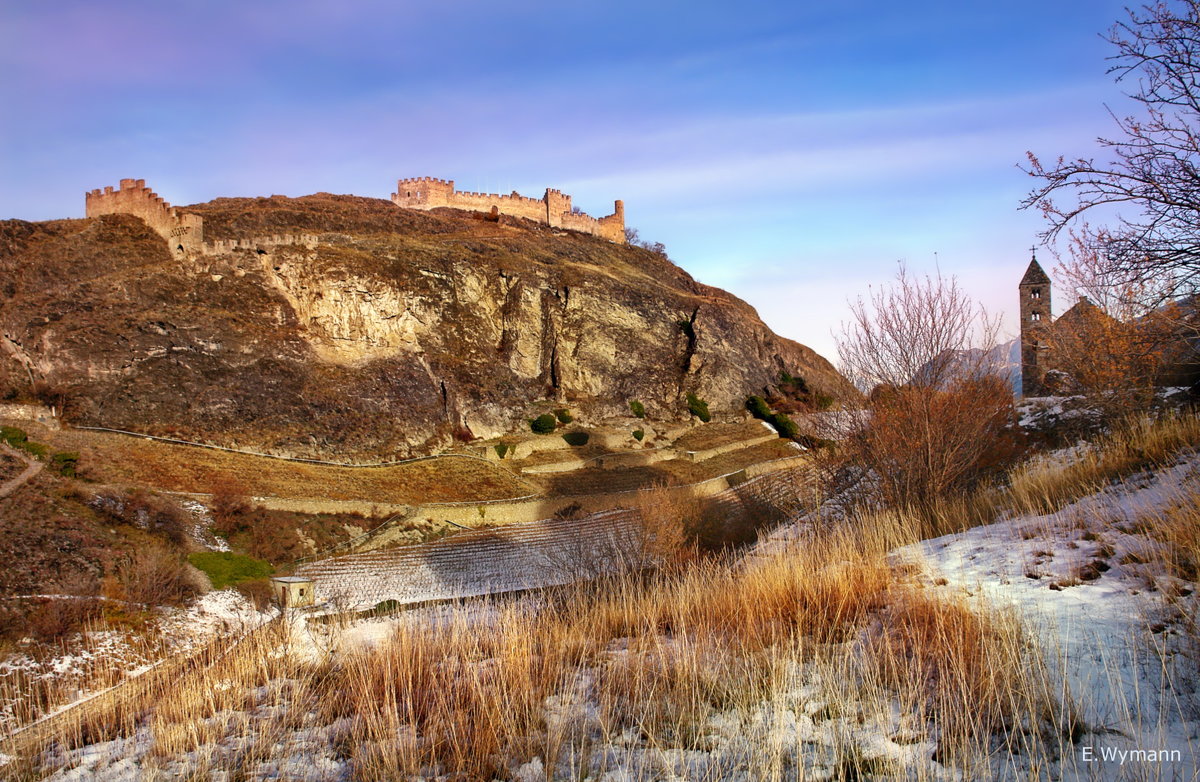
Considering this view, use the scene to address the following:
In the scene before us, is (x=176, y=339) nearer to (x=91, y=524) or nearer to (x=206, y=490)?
(x=206, y=490)

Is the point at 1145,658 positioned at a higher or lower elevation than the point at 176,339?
lower

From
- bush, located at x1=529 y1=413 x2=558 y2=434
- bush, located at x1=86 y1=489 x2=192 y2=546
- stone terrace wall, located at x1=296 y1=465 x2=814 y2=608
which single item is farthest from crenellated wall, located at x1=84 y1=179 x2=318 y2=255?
stone terrace wall, located at x1=296 y1=465 x2=814 y2=608

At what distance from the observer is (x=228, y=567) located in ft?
70.5

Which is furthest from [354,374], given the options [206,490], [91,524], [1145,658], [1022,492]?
[1145,658]

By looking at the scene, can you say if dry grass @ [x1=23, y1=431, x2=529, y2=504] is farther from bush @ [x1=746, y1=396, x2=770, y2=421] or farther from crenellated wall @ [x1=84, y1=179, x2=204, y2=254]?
→ bush @ [x1=746, y1=396, x2=770, y2=421]

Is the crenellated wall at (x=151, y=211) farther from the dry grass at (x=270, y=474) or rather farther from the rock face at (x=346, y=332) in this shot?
the dry grass at (x=270, y=474)

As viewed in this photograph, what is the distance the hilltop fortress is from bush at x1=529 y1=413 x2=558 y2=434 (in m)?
18.2

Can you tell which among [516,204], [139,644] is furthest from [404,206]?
[139,644]

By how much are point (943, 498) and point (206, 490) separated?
989 inches

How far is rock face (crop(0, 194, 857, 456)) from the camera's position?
1297 inches

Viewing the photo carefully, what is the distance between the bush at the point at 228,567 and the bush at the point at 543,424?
21834 mm

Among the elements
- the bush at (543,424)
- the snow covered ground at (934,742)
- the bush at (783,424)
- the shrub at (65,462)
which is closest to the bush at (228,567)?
the shrub at (65,462)

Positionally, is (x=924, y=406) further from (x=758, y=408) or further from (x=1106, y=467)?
(x=758, y=408)

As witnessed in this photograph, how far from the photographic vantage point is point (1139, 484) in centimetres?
669
